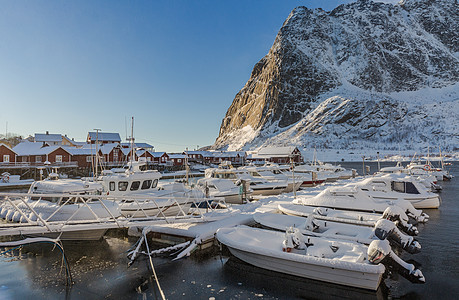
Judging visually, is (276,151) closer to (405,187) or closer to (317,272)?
(405,187)

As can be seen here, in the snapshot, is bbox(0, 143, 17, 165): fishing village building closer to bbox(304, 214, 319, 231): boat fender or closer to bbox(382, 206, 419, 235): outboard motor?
bbox(304, 214, 319, 231): boat fender

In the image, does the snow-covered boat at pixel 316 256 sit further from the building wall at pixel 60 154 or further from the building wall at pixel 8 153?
the building wall at pixel 8 153

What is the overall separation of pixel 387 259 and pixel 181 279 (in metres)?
6.70

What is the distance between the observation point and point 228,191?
22750 mm

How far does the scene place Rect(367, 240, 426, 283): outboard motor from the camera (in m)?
7.89

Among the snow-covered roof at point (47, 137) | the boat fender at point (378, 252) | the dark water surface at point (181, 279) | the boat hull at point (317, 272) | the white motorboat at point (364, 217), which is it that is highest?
the snow-covered roof at point (47, 137)

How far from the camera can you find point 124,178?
57.3ft

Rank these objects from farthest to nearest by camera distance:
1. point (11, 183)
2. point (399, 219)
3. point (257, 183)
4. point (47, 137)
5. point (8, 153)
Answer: point (47, 137)
point (8, 153)
point (11, 183)
point (257, 183)
point (399, 219)

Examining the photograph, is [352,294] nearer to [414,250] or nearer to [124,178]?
[414,250]

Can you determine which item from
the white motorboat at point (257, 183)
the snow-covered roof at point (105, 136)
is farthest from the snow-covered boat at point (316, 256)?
the snow-covered roof at point (105, 136)

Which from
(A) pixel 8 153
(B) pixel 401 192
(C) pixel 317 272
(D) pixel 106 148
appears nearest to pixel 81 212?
(C) pixel 317 272

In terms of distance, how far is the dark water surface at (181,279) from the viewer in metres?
8.20

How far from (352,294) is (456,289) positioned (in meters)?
3.47

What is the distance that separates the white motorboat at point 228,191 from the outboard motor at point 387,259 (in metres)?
13.2
